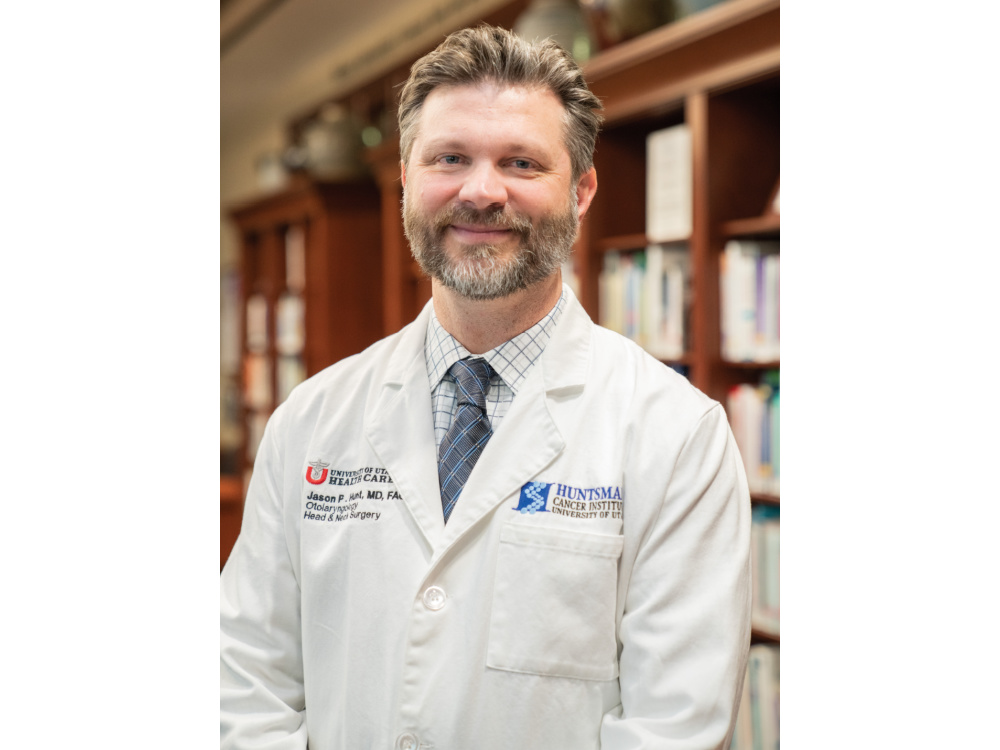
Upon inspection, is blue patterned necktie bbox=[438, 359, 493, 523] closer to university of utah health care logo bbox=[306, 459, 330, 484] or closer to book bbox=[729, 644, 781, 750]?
university of utah health care logo bbox=[306, 459, 330, 484]

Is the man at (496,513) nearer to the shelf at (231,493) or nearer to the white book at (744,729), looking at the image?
the white book at (744,729)

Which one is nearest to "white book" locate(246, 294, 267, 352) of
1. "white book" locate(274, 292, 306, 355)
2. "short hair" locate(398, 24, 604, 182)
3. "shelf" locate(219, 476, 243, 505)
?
"white book" locate(274, 292, 306, 355)

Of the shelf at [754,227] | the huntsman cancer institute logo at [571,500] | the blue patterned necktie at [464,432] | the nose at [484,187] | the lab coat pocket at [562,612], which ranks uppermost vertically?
the shelf at [754,227]

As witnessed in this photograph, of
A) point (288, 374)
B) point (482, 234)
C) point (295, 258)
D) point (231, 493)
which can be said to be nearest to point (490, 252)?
point (482, 234)

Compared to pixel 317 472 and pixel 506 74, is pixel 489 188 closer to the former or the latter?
pixel 506 74

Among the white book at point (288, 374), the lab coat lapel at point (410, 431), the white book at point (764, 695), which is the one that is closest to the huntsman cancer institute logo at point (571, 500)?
the lab coat lapel at point (410, 431)

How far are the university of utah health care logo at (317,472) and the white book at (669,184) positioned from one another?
149cm

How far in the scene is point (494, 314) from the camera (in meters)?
1.19

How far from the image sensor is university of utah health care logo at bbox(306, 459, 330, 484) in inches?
46.7

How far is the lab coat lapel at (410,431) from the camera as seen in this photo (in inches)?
44.5

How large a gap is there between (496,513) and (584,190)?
1.63 feet

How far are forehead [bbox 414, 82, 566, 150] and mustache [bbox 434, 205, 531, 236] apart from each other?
93mm

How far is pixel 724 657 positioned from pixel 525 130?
729 millimetres

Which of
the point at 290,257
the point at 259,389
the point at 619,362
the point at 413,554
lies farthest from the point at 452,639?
the point at 290,257
